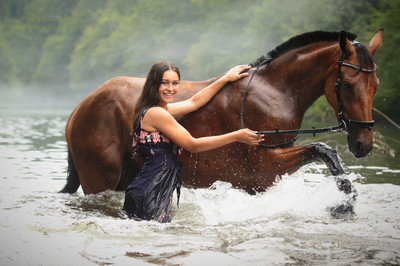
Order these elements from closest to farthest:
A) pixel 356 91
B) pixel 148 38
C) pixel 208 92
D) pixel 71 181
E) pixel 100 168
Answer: pixel 356 91
pixel 208 92
pixel 100 168
pixel 71 181
pixel 148 38

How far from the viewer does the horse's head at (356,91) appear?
431cm

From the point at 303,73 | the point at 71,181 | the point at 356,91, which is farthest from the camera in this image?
the point at 71,181

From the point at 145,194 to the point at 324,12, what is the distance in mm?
34826

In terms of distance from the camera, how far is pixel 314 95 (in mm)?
4809

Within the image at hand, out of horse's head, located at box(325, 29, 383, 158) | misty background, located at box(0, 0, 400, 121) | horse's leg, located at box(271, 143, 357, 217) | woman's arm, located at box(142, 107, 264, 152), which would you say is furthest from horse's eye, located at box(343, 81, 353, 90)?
misty background, located at box(0, 0, 400, 121)

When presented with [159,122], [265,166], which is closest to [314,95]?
[265,166]

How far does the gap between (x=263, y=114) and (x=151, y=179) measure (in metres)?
1.39

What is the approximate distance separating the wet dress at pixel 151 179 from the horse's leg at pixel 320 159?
1.14 meters

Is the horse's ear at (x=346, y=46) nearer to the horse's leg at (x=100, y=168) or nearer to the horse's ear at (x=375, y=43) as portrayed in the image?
the horse's ear at (x=375, y=43)

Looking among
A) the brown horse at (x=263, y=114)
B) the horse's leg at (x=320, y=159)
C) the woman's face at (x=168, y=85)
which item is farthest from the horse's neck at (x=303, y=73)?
the woman's face at (x=168, y=85)

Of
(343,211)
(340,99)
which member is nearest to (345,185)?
(343,211)

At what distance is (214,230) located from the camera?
14.8 ft

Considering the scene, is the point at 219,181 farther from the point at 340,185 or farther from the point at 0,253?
the point at 0,253

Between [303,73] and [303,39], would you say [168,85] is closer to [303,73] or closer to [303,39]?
[303,73]
